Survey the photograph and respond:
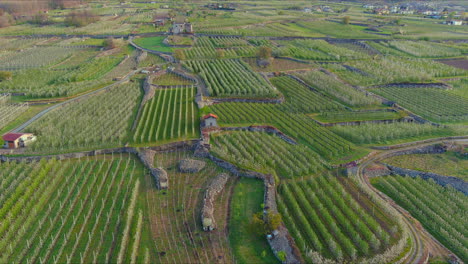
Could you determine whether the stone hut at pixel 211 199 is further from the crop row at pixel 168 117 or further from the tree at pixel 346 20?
the tree at pixel 346 20

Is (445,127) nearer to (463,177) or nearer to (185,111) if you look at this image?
(463,177)

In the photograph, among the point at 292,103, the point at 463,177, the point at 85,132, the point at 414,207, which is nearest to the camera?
the point at 414,207

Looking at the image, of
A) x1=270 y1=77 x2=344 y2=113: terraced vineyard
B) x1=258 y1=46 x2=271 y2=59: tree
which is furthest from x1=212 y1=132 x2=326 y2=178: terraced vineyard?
x1=258 y1=46 x2=271 y2=59: tree

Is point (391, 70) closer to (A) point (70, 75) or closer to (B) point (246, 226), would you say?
(B) point (246, 226)

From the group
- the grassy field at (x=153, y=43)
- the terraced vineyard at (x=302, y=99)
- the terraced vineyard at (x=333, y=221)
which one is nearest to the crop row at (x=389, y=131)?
the terraced vineyard at (x=302, y=99)

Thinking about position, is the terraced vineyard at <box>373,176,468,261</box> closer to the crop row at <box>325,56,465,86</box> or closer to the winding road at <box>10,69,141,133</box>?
the crop row at <box>325,56,465,86</box>

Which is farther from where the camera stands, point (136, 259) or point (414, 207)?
point (414, 207)

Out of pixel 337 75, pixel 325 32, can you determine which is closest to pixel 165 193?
pixel 337 75
